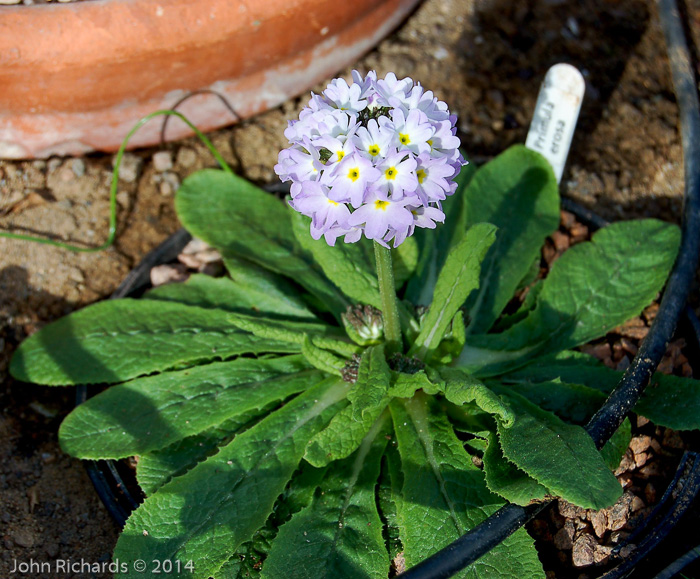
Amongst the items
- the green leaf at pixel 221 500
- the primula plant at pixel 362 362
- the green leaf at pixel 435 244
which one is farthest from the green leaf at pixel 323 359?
the green leaf at pixel 435 244

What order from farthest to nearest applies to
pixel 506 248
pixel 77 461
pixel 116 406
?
pixel 506 248, pixel 77 461, pixel 116 406

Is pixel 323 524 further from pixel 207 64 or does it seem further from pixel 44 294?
pixel 207 64

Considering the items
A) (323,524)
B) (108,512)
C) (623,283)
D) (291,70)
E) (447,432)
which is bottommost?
(108,512)

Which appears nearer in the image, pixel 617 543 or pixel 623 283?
pixel 617 543

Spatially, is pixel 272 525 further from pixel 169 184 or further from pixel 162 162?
pixel 162 162

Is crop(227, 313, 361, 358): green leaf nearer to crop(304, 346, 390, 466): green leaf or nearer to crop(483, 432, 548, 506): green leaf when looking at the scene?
crop(304, 346, 390, 466): green leaf

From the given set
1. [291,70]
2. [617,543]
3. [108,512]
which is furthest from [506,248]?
[108,512]

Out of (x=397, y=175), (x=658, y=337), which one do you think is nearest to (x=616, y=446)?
(x=658, y=337)

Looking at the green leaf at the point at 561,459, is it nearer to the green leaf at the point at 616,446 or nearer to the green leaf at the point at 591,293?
the green leaf at the point at 616,446
